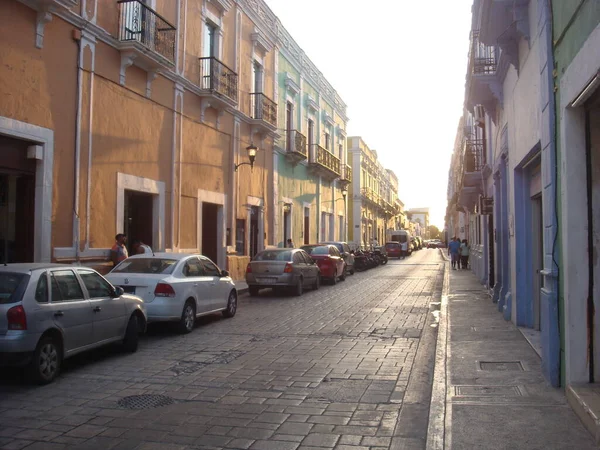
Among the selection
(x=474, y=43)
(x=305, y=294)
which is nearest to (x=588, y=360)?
(x=474, y=43)

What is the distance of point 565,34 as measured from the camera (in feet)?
18.7

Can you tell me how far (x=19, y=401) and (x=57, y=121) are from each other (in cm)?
752

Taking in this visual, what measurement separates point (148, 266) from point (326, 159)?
23376 mm

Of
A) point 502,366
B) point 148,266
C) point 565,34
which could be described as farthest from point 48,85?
point 502,366

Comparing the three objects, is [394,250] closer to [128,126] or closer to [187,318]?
[128,126]

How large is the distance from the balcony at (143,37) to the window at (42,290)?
27.8 feet

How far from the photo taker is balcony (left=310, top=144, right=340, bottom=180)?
101 ft

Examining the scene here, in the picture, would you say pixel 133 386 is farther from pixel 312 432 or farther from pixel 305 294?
pixel 305 294

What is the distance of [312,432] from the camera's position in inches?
199

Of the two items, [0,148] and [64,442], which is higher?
[0,148]

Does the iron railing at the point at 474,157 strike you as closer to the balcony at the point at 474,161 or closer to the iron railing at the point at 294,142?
the balcony at the point at 474,161

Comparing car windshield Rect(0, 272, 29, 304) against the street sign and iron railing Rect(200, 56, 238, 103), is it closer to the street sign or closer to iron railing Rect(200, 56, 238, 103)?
the street sign

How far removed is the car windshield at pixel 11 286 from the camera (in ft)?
21.2

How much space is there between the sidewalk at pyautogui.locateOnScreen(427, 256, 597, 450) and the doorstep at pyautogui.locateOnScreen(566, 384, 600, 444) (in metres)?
0.07
